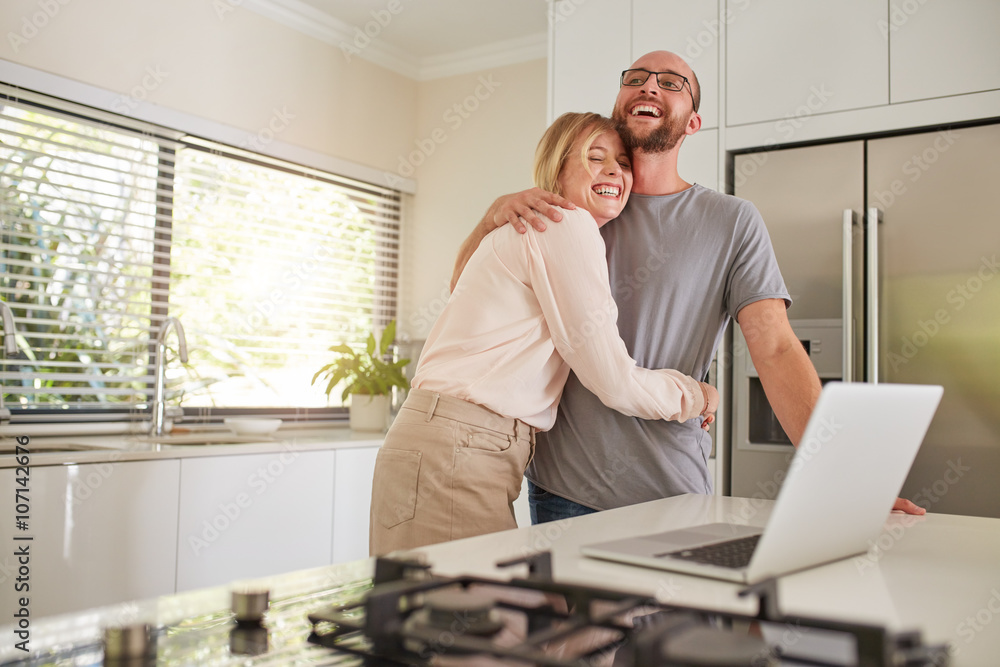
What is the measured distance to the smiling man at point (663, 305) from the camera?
5.10 feet

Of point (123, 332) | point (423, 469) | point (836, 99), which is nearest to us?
point (423, 469)

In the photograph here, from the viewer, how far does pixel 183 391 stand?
3037 millimetres

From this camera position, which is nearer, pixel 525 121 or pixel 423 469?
pixel 423 469

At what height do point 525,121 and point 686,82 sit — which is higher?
point 525,121

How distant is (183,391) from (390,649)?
270 cm

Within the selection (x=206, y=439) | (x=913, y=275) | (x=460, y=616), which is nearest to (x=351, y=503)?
(x=206, y=439)

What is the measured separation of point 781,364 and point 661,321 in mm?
244

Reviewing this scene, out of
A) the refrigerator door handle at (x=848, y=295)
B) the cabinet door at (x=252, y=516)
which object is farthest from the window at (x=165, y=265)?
the refrigerator door handle at (x=848, y=295)

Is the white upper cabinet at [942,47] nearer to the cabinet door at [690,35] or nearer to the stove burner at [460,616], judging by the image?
the cabinet door at [690,35]

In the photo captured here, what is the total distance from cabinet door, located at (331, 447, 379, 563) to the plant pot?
381 millimetres

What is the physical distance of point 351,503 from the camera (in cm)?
302

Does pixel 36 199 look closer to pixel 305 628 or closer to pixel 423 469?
pixel 423 469

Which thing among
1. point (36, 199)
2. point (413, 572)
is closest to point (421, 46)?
point (36, 199)

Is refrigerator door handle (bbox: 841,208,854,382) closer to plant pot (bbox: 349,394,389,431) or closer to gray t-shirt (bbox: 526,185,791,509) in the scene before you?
gray t-shirt (bbox: 526,185,791,509)
